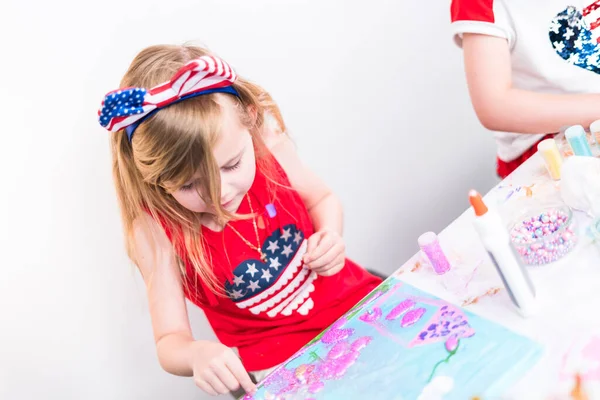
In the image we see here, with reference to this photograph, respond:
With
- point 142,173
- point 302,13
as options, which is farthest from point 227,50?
point 142,173

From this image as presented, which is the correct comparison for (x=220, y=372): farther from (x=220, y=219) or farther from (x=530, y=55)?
(x=530, y=55)

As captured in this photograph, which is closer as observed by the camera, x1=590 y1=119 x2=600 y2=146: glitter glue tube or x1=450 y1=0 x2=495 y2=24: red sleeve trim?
x1=590 y1=119 x2=600 y2=146: glitter glue tube

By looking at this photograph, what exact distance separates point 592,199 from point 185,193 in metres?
0.51

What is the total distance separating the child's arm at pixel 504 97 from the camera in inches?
38.5

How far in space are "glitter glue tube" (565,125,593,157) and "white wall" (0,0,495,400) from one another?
2.01 feet

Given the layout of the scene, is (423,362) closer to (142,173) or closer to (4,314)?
(142,173)

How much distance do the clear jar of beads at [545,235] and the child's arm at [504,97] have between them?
9.7 inches

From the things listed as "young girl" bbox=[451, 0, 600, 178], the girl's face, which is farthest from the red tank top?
"young girl" bbox=[451, 0, 600, 178]

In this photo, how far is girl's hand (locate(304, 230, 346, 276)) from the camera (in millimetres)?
940

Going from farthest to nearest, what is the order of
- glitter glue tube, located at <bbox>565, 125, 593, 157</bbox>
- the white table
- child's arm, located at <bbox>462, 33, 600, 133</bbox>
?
1. child's arm, located at <bbox>462, 33, 600, 133</bbox>
2. glitter glue tube, located at <bbox>565, 125, 593, 157</bbox>
3. the white table

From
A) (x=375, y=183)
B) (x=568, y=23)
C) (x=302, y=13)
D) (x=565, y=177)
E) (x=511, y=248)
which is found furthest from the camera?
(x=375, y=183)

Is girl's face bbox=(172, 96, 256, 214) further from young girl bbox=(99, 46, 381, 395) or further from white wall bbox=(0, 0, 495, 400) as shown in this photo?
white wall bbox=(0, 0, 495, 400)

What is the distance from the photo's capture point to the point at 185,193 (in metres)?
0.84

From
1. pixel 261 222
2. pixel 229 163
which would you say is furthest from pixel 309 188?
pixel 229 163
